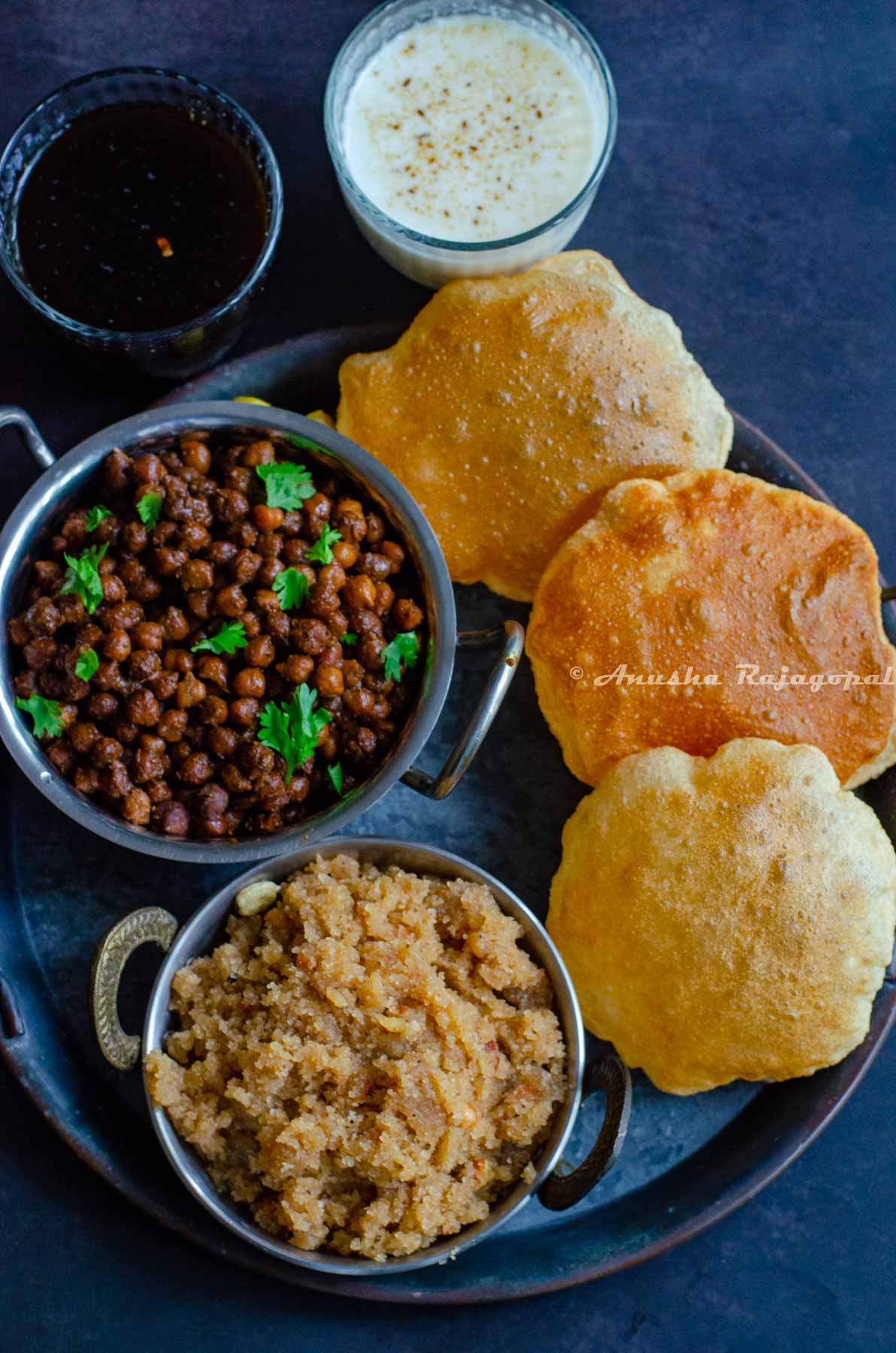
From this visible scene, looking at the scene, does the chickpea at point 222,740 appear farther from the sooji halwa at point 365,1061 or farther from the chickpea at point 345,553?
the chickpea at point 345,553

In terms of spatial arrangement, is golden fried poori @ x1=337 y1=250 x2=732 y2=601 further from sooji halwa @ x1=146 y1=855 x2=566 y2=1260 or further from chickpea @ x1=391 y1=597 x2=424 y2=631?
sooji halwa @ x1=146 y1=855 x2=566 y2=1260

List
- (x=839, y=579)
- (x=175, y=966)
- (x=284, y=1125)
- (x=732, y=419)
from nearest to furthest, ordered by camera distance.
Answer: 1. (x=284, y=1125)
2. (x=175, y=966)
3. (x=839, y=579)
4. (x=732, y=419)

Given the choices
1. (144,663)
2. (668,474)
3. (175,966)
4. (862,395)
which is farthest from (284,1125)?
(862,395)

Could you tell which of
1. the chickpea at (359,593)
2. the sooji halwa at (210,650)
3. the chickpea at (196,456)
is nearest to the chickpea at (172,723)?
the sooji halwa at (210,650)

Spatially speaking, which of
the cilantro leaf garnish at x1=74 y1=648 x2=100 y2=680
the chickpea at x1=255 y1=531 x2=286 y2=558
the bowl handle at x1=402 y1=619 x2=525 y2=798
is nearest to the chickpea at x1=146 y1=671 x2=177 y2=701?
the cilantro leaf garnish at x1=74 y1=648 x2=100 y2=680

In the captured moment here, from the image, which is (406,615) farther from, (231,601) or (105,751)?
(105,751)

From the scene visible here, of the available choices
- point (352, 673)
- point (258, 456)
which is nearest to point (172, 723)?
point (352, 673)

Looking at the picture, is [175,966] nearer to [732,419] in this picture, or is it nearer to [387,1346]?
[387,1346]

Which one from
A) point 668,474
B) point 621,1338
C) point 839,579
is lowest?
point 621,1338
